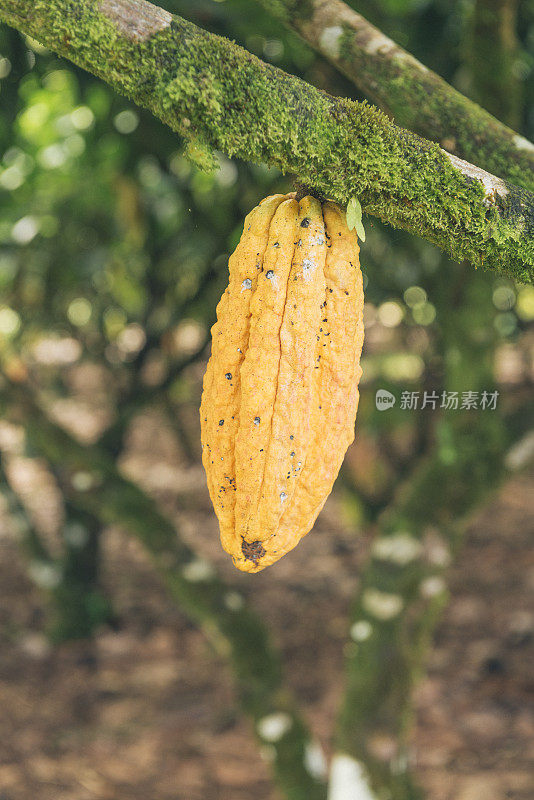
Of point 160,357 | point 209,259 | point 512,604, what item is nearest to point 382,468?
point 512,604

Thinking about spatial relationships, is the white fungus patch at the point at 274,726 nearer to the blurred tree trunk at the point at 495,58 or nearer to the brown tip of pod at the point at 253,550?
the brown tip of pod at the point at 253,550

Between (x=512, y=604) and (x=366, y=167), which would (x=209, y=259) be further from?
(x=366, y=167)

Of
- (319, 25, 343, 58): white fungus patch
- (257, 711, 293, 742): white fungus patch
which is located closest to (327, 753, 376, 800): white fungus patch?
(257, 711, 293, 742): white fungus patch

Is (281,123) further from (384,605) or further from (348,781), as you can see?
(348,781)

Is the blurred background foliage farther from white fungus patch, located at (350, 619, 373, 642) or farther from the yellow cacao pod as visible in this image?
the yellow cacao pod

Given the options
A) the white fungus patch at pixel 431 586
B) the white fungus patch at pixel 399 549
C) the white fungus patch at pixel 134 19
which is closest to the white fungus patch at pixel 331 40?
the white fungus patch at pixel 134 19

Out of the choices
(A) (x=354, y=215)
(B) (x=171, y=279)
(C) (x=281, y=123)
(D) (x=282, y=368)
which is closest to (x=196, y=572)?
(D) (x=282, y=368)
